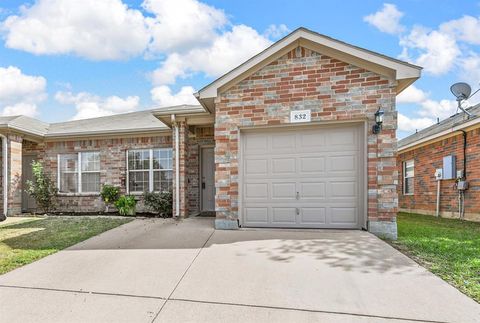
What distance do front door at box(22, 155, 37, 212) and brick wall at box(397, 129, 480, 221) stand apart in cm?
1614

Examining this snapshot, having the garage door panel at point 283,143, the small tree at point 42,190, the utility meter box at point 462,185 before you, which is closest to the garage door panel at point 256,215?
the garage door panel at point 283,143

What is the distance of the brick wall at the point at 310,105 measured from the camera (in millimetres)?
5777

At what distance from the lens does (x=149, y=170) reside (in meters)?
10.1

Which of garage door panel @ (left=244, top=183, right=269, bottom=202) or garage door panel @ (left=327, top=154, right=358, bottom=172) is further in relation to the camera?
garage door panel @ (left=244, top=183, right=269, bottom=202)

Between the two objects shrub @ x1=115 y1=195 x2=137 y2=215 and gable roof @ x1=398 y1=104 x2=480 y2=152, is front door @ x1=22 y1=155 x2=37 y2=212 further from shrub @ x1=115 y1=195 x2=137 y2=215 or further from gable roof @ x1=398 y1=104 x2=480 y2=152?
gable roof @ x1=398 y1=104 x2=480 y2=152

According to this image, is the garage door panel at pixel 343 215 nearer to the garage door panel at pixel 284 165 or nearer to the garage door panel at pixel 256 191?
the garage door panel at pixel 284 165

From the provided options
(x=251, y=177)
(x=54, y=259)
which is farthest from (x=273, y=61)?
(x=54, y=259)

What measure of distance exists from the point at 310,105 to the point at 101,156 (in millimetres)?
8256

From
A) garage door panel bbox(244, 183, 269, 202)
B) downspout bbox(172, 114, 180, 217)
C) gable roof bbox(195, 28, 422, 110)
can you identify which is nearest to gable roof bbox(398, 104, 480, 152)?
gable roof bbox(195, 28, 422, 110)

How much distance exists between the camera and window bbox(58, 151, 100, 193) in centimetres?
1057

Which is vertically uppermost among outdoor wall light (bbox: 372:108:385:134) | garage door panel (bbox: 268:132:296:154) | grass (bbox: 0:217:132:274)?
outdoor wall light (bbox: 372:108:385:134)

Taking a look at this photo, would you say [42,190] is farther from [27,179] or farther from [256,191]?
[256,191]

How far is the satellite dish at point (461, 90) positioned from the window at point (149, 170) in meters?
10.0

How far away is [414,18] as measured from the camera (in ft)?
27.3
